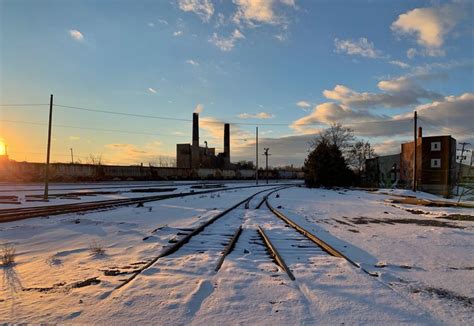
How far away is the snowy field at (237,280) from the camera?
4.87 metres

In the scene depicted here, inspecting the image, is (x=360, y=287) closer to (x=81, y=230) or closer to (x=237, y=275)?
(x=237, y=275)

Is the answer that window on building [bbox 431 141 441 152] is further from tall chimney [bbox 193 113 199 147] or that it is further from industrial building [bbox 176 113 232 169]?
tall chimney [bbox 193 113 199 147]

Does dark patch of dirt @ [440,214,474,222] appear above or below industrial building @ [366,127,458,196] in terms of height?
below

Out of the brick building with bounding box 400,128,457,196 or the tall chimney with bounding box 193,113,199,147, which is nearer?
the brick building with bounding box 400,128,457,196

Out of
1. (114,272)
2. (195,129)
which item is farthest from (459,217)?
(195,129)

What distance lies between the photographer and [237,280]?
6301mm

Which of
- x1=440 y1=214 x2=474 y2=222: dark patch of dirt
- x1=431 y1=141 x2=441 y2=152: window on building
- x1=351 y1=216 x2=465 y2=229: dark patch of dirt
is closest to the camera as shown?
x1=351 y1=216 x2=465 y2=229: dark patch of dirt

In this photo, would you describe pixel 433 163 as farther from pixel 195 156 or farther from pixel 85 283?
pixel 195 156

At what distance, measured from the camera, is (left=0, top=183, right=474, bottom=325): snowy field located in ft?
16.0

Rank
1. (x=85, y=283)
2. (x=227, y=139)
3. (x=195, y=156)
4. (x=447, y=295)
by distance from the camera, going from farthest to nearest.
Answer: (x=227, y=139) < (x=195, y=156) < (x=85, y=283) < (x=447, y=295)

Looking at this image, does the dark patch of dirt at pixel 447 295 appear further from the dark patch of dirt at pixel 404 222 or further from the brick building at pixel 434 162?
the brick building at pixel 434 162

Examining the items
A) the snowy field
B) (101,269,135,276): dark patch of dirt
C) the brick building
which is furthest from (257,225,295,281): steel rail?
the brick building

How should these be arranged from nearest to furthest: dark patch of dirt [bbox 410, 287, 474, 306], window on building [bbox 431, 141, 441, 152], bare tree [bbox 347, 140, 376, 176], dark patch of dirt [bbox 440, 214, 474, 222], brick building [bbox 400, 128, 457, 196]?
1. dark patch of dirt [bbox 410, 287, 474, 306]
2. dark patch of dirt [bbox 440, 214, 474, 222]
3. brick building [bbox 400, 128, 457, 196]
4. window on building [bbox 431, 141, 441, 152]
5. bare tree [bbox 347, 140, 376, 176]

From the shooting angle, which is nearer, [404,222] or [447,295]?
[447,295]
